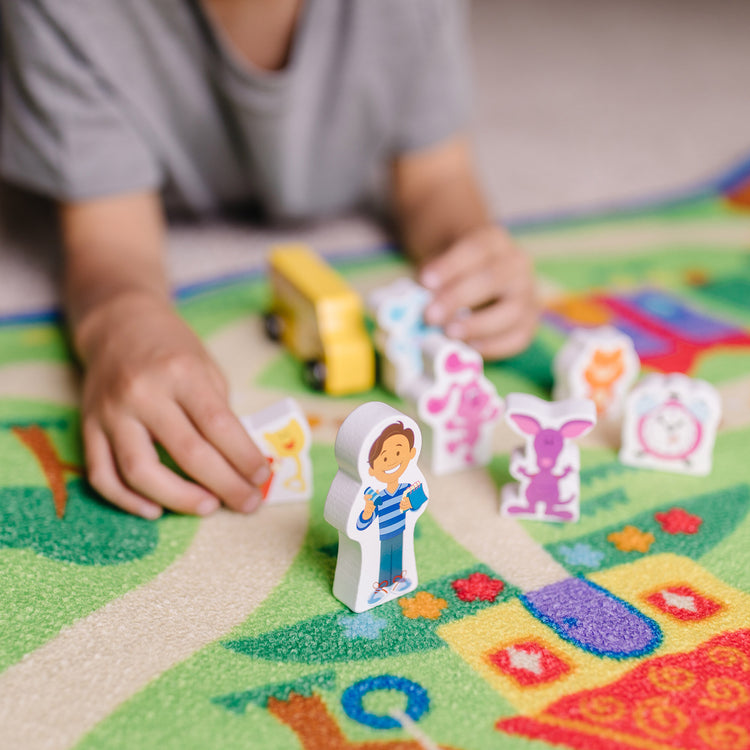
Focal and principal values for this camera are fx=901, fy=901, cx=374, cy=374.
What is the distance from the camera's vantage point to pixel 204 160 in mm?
1033

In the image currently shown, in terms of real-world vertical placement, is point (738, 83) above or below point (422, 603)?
above

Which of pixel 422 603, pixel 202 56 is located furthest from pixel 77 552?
pixel 202 56

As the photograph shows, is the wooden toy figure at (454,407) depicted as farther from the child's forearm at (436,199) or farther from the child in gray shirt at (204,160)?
the child's forearm at (436,199)

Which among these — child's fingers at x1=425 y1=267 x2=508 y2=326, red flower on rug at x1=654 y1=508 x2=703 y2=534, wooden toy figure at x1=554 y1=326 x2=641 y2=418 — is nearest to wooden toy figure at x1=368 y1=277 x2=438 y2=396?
child's fingers at x1=425 y1=267 x2=508 y2=326

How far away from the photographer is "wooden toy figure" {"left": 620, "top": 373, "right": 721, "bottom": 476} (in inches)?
25.8

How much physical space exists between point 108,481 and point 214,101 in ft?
1.71

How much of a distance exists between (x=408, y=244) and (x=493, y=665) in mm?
647

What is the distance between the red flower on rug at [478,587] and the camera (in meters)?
0.54

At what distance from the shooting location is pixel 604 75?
172 centimetres

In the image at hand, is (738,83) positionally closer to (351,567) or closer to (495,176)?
(495,176)

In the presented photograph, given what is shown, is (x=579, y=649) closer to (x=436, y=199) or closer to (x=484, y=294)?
(x=484, y=294)

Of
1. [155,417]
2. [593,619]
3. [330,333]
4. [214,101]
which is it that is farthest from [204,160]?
[593,619]

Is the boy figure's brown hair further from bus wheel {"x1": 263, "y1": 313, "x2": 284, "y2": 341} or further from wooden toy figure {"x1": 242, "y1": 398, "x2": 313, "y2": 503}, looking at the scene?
bus wheel {"x1": 263, "y1": 313, "x2": 284, "y2": 341}

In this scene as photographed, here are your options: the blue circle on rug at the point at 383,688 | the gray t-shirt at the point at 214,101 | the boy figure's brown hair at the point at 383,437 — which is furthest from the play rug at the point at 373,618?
the gray t-shirt at the point at 214,101
